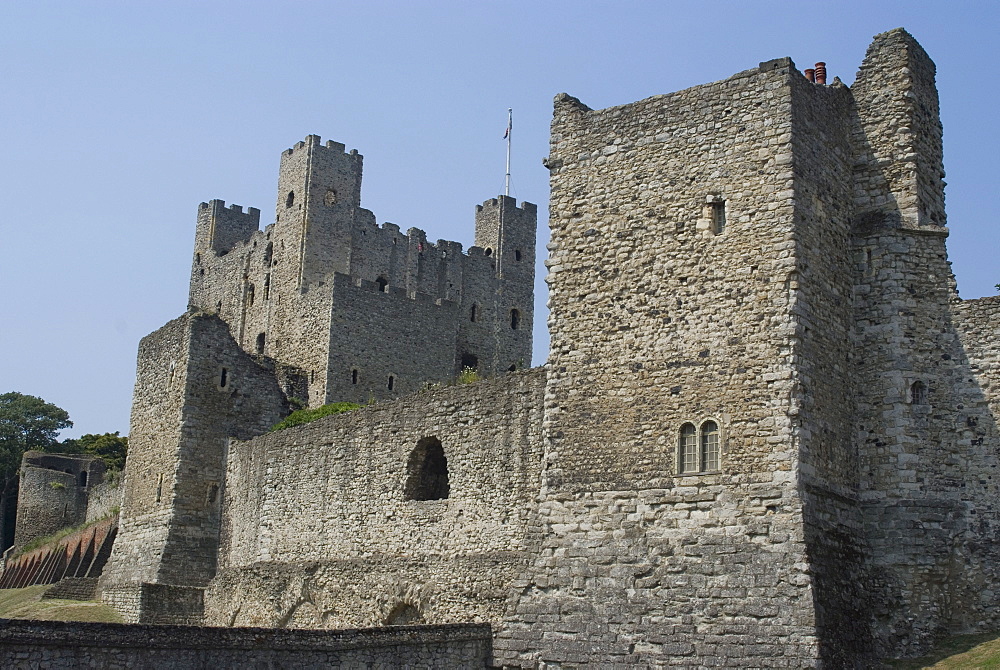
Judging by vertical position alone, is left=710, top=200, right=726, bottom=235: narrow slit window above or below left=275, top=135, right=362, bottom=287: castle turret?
below

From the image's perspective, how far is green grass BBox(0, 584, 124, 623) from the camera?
2891cm

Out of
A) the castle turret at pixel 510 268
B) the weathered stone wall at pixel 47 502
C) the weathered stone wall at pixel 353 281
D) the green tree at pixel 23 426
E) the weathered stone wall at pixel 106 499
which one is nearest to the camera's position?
the weathered stone wall at pixel 353 281

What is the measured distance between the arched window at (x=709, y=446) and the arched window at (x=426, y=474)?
22.5ft

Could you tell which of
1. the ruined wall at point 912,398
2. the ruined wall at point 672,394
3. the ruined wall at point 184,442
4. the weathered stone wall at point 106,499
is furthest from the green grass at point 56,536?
the ruined wall at point 912,398

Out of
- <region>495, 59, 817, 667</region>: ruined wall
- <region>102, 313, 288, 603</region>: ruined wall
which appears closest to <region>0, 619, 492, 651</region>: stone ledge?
<region>495, 59, 817, 667</region>: ruined wall

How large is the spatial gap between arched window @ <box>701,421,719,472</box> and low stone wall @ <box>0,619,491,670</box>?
170 inches

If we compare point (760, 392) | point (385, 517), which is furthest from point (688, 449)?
point (385, 517)

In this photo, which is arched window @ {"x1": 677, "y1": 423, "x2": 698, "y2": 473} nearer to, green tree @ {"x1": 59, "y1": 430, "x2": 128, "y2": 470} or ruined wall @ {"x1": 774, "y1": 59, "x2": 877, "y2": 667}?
ruined wall @ {"x1": 774, "y1": 59, "x2": 877, "y2": 667}

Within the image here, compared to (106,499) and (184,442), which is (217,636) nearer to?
(184,442)

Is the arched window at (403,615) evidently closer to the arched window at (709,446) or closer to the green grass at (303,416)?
the arched window at (709,446)

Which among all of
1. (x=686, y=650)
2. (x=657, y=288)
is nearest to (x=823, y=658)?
(x=686, y=650)

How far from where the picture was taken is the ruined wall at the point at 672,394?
1655 centimetres

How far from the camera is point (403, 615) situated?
2250 centimetres

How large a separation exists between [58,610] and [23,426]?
43.9 m
